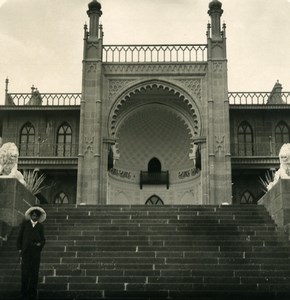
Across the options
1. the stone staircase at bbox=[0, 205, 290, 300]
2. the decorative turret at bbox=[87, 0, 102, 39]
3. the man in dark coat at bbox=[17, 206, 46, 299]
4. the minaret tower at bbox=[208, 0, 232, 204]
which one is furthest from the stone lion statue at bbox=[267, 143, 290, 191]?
the decorative turret at bbox=[87, 0, 102, 39]

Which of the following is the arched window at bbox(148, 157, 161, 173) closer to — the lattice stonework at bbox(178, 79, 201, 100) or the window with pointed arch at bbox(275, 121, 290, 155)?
the lattice stonework at bbox(178, 79, 201, 100)

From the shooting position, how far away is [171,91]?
26.3 metres

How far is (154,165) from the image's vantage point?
2956cm

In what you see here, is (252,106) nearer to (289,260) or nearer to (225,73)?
(225,73)

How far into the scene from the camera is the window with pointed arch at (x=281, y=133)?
2808 cm

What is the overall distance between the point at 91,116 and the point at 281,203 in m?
13.2

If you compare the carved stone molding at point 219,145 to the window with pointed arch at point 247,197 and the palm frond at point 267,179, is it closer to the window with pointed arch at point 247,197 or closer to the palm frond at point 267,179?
the palm frond at point 267,179

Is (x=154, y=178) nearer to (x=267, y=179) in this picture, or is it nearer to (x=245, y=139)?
(x=245, y=139)

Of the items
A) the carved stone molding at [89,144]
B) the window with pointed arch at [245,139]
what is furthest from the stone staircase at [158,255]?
the window with pointed arch at [245,139]

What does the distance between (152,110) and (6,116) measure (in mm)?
7308

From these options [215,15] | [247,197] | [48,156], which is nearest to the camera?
[215,15]

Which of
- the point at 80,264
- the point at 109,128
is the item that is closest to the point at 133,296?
the point at 80,264

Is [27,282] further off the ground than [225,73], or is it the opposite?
[225,73]

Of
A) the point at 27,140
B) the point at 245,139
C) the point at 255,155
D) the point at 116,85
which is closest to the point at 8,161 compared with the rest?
the point at 116,85
